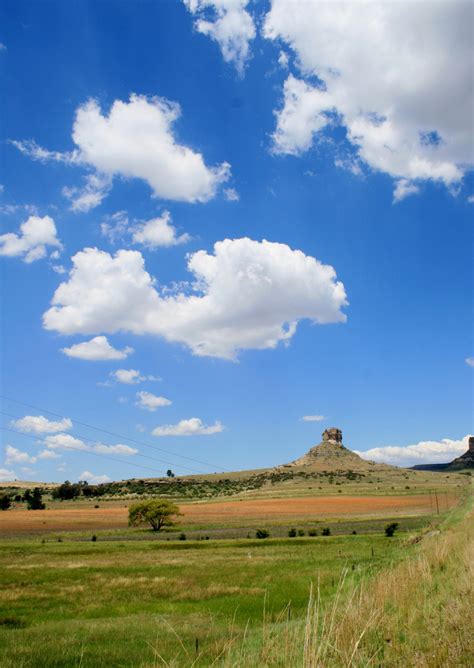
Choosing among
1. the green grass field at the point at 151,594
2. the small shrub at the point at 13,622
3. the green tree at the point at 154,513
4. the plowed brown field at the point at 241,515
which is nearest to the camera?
the green grass field at the point at 151,594

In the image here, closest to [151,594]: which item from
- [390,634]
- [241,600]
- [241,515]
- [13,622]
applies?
[241,600]

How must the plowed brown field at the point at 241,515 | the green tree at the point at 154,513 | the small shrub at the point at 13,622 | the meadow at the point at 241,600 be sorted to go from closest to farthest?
the meadow at the point at 241,600 → the small shrub at the point at 13,622 → the green tree at the point at 154,513 → the plowed brown field at the point at 241,515

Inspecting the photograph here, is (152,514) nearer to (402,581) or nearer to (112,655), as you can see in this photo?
(112,655)

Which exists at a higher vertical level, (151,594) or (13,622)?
(13,622)

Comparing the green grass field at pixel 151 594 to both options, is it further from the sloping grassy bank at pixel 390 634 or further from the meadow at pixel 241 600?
the sloping grassy bank at pixel 390 634

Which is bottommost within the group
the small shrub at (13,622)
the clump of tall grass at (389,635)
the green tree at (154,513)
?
the green tree at (154,513)

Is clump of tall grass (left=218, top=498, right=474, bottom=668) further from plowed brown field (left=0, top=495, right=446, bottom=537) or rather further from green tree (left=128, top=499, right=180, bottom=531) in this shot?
plowed brown field (left=0, top=495, right=446, bottom=537)

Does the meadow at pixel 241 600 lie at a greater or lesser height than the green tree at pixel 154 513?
greater

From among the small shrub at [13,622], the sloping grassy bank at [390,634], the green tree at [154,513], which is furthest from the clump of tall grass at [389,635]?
the green tree at [154,513]

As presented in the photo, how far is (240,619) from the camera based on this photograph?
21484mm

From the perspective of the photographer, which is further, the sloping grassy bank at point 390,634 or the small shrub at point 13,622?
the small shrub at point 13,622

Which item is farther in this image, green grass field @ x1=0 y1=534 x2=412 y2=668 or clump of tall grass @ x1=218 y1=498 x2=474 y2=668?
green grass field @ x1=0 y1=534 x2=412 y2=668

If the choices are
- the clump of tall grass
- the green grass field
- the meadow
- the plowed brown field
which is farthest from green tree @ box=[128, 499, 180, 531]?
the clump of tall grass

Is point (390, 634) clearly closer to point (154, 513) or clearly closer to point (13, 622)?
point (13, 622)
